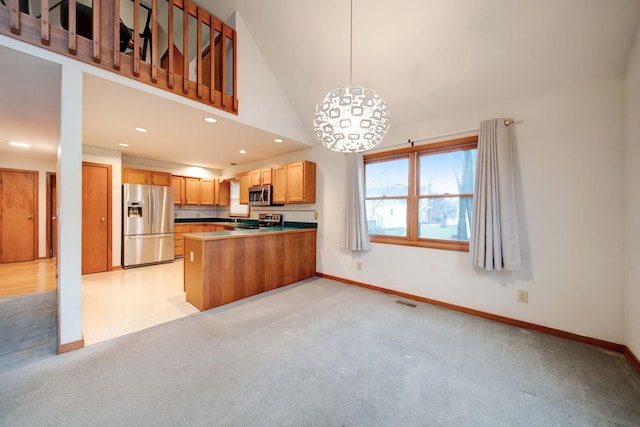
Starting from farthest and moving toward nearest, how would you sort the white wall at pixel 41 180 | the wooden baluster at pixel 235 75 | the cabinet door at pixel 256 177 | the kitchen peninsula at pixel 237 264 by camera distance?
A: the white wall at pixel 41 180 < the cabinet door at pixel 256 177 < the wooden baluster at pixel 235 75 < the kitchen peninsula at pixel 237 264

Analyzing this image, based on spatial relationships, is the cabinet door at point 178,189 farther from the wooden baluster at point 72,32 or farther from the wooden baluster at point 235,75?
the wooden baluster at point 72,32

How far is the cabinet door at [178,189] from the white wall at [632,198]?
723 cm

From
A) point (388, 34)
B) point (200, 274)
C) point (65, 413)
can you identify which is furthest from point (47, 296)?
point (388, 34)

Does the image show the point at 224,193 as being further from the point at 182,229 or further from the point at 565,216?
the point at 565,216

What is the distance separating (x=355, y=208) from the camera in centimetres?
374

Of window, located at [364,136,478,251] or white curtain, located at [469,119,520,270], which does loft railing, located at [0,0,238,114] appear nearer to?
window, located at [364,136,478,251]

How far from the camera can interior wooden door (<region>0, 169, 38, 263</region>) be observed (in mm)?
5156

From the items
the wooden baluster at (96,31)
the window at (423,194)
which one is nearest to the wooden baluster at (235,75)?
the wooden baluster at (96,31)

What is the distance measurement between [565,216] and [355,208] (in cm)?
233

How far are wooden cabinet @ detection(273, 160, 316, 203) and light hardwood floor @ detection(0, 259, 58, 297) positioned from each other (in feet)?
12.6

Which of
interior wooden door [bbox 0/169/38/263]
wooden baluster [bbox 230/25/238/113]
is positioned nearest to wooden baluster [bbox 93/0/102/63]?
wooden baluster [bbox 230/25/238/113]

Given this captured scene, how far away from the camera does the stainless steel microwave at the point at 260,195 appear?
4.87m

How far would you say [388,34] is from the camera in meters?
2.60

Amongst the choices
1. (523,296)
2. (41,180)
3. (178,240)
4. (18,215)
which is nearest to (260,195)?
(178,240)
